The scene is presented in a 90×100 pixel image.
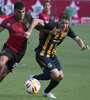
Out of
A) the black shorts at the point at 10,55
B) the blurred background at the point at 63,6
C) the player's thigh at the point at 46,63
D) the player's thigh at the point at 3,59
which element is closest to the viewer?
the player's thigh at the point at 3,59

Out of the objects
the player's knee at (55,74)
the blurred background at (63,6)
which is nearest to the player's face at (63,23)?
the player's knee at (55,74)

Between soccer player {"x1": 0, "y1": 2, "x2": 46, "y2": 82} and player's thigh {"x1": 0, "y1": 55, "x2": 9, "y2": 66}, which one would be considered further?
soccer player {"x1": 0, "y1": 2, "x2": 46, "y2": 82}

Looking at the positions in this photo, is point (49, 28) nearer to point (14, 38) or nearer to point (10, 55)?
point (14, 38)

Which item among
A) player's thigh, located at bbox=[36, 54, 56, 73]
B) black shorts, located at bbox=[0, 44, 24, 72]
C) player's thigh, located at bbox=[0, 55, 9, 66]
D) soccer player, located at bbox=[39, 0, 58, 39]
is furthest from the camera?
soccer player, located at bbox=[39, 0, 58, 39]

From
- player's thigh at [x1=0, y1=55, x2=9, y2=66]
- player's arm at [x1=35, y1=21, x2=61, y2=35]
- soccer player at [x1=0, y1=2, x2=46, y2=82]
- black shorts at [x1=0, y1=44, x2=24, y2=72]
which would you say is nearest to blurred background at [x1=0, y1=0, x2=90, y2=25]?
soccer player at [x1=0, y1=2, x2=46, y2=82]

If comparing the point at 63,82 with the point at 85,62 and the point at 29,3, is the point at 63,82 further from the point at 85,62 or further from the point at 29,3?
the point at 29,3

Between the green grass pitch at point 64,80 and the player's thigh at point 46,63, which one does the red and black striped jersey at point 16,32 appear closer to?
the player's thigh at point 46,63

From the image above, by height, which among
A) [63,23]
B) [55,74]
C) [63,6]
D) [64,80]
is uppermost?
[63,23]

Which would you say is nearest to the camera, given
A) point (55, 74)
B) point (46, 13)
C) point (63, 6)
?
point (55, 74)

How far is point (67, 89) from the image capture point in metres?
8.77

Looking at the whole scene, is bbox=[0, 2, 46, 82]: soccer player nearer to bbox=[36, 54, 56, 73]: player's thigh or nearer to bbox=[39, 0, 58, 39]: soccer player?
bbox=[36, 54, 56, 73]: player's thigh

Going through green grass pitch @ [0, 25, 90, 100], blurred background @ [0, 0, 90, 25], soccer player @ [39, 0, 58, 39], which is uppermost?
soccer player @ [39, 0, 58, 39]

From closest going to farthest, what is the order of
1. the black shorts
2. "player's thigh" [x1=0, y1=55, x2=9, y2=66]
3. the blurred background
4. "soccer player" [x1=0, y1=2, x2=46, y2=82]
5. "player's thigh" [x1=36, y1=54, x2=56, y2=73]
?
"player's thigh" [x1=0, y1=55, x2=9, y2=66] < "player's thigh" [x1=36, y1=54, x2=56, y2=73] < the black shorts < "soccer player" [x1=0, y1=2, x2=46, y2=82] < the blurred background

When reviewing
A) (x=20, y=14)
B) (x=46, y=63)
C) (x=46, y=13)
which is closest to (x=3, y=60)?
(x=46, y=63)
